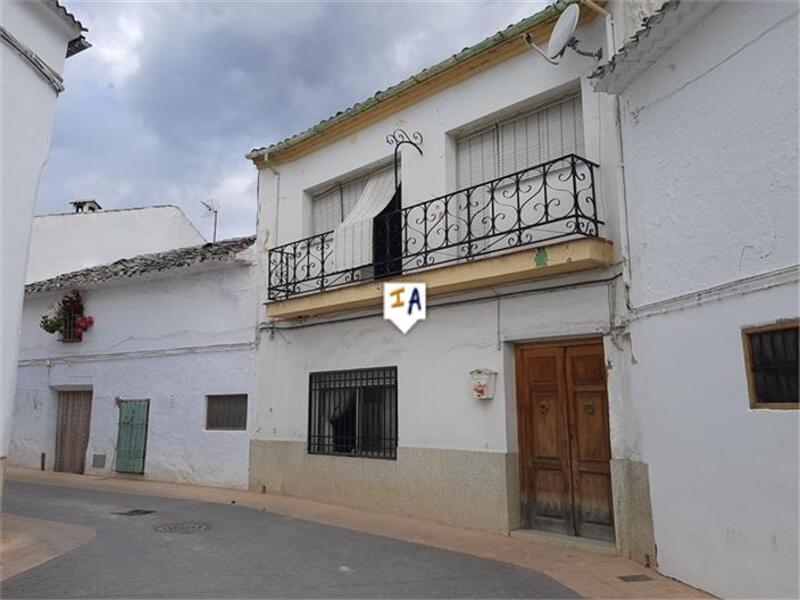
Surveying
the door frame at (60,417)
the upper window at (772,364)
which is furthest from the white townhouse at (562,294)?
the door frame at (60,417)

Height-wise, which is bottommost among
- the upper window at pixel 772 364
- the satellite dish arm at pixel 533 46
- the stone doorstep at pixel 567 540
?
the stone doorstep at pixel 567 540

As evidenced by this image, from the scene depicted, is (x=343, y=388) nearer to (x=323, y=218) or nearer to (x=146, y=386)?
(x=323, y=218)

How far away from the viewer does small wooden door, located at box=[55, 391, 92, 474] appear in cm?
1361

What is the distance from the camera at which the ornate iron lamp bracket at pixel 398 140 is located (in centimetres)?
915

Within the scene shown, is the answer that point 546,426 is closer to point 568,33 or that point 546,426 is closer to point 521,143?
point 521,143

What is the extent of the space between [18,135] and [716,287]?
674 cm

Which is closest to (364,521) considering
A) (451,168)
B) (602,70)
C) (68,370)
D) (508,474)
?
(508,474)

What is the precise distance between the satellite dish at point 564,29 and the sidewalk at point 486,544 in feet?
17.6

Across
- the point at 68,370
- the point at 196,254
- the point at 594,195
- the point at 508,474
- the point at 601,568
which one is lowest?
the point at 601,568

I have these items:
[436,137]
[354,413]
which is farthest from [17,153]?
[354,413]

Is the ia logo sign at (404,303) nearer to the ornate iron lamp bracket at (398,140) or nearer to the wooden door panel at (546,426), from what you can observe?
the ornate iron lamp bracket at (398,140)

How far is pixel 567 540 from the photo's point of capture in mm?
6848

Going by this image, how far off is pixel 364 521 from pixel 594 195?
5.05 m

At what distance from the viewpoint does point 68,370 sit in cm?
1412
